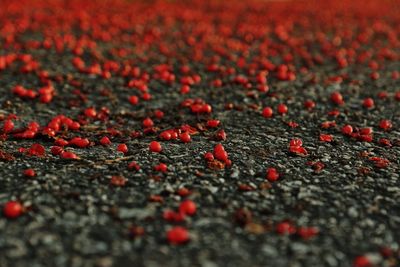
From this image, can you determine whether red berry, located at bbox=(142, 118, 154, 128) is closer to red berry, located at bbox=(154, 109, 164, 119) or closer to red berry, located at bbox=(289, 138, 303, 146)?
red berry, located at bbox=(154, 109, 164, 119)

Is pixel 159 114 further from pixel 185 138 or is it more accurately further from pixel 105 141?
pixel 105 141

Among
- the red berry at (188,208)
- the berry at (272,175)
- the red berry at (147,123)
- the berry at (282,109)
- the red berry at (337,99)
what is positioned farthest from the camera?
the red berry at (337,99)

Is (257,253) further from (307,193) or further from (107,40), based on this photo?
(107,40)

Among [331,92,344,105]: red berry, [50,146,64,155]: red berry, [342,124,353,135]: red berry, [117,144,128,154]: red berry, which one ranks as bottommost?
[50,146,64,155]: red berry

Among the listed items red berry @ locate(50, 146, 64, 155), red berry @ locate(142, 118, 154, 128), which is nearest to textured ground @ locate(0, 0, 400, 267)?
red berry @ locate(142, 118, 154, 128)

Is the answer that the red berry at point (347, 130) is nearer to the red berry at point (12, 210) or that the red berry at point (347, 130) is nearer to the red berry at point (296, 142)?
the red berry at point (296, 142)

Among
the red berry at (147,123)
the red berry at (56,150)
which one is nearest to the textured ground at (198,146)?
the red berry at (147,123)
